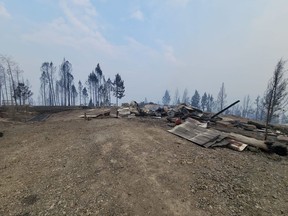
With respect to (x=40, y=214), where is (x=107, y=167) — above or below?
above

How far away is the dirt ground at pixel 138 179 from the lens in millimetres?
5449

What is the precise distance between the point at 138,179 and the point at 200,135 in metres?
5.38

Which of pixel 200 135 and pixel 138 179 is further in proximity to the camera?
pixel 200 135

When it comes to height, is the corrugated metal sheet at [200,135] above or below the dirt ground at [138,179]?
above

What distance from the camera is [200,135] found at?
10.8 metres

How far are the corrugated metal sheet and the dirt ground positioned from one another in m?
0.62

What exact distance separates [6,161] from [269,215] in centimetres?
908

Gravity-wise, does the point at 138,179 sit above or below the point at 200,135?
below

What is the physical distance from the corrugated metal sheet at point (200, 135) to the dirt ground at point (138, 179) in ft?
2.03

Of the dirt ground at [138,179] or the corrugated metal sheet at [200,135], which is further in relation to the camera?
the corrugated metal sheet at [200,135]

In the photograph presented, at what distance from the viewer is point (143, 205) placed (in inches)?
212

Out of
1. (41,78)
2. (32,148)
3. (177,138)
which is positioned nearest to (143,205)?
(177,138)

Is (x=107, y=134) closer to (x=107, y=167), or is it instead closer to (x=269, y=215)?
(x=107, y=167)

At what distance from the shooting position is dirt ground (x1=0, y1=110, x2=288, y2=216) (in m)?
5.45
